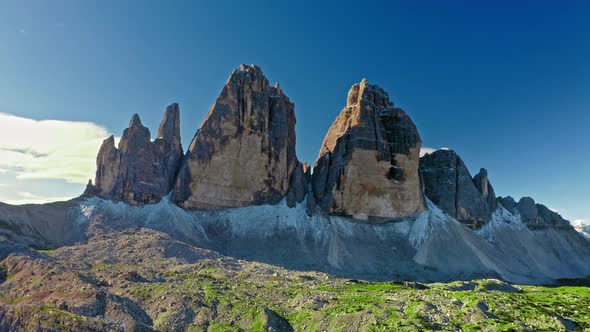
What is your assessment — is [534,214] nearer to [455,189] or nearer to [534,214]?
[534,214]

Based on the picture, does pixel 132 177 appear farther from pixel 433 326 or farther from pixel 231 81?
pixel 433 326

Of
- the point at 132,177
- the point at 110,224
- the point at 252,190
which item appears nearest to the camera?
the point at 110,224

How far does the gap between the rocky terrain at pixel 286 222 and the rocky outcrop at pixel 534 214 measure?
71cm

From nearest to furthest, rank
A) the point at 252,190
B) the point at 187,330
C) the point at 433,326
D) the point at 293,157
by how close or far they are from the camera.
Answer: the point at 433,326 → the point at 187,330 → the point at 252,190 → the point at 293,157

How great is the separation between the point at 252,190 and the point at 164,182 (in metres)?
17.1

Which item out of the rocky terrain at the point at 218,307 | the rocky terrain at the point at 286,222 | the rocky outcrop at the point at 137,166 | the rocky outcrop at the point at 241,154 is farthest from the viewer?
the rocky outcrop at the point at 241,154

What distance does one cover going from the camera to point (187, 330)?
23.8 m

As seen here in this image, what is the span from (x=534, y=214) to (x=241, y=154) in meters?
83.9

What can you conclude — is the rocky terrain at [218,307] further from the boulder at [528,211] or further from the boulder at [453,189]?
the boulder at [528,211]

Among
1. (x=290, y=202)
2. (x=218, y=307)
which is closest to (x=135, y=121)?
(x=290, y=202)

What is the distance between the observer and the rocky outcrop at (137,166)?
2694 inches

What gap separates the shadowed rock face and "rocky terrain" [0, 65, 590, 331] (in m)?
0.33

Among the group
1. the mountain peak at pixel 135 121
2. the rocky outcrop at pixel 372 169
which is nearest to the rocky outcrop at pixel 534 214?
the rocky outcrop at pixel 372 169

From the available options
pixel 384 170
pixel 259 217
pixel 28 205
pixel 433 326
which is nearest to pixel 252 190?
pixel 259 217
